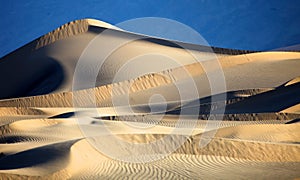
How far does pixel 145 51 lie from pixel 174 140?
7.81 meters

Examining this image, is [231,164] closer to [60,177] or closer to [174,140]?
[174,140]

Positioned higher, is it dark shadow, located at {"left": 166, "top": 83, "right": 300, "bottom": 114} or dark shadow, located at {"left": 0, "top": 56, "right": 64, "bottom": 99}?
dark shadow, located at {"left": 0, "top": 56, "right": 64, "bottom": 99}

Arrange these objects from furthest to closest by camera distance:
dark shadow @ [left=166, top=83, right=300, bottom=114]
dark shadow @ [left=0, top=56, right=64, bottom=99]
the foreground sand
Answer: dark shadow @ [left=0, top=56, right=64, bottom=99] → dark shadow @ [left=166, top=83, right=300, bottom=114] → the foreground sand

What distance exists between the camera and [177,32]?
72.6 meters

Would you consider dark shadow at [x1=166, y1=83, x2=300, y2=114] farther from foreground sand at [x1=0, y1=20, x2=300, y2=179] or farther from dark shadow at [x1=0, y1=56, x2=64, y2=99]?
dark shadow at [x1=0, y1=56, x2=64, y2=99]

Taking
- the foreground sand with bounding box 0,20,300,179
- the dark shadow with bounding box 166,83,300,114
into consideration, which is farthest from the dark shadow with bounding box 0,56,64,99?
the dark shadow with bounding box 166,83,300,114

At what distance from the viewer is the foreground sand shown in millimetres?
3705

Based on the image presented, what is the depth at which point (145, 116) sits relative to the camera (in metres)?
6.62

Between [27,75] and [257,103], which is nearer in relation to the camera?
[257,103]

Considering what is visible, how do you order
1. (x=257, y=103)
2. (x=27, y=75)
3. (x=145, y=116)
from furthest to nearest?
1. (x=27, y=75)
2. (x=257, y=103)
3. (x=145, y=116)

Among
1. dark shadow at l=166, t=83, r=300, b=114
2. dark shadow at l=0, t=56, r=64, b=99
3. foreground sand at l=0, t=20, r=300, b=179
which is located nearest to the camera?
foreground sand at l=0, t=20, r=300, b=179

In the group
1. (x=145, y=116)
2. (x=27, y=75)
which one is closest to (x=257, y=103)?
(x=145, y=116)

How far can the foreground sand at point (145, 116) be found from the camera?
371 cm

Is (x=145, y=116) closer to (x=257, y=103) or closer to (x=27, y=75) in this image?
(x=257, y=103)
